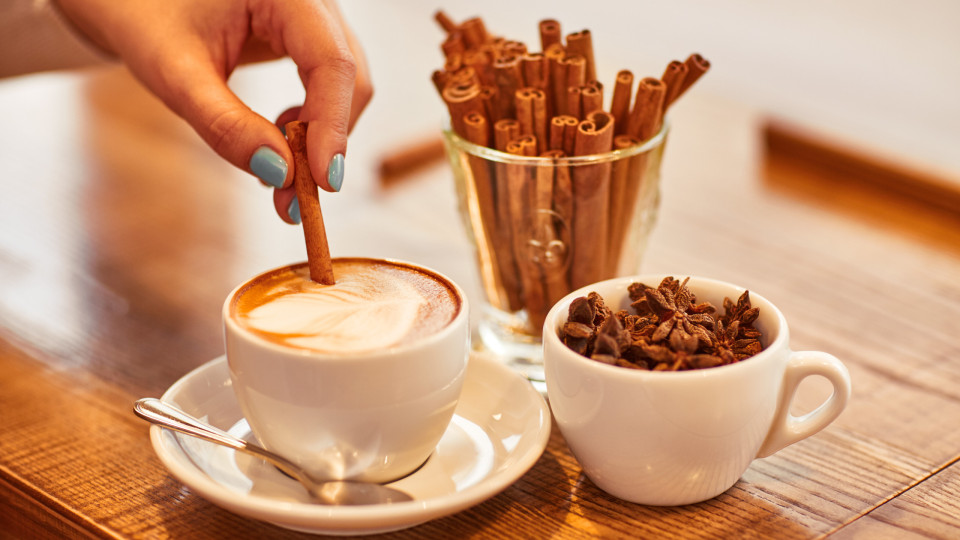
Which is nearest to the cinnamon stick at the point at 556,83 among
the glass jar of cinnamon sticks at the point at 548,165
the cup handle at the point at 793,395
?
the glass jar of cinnamon sticks at the point at 548,165

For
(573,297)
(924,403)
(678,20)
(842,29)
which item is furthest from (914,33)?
(573,297)

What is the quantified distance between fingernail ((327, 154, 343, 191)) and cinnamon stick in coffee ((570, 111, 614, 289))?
210mm

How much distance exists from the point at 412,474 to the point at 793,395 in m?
0.30

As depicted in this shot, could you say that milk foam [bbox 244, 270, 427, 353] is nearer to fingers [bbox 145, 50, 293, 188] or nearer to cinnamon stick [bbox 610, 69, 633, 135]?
fingers [bbox 145, 50, 293, 188]

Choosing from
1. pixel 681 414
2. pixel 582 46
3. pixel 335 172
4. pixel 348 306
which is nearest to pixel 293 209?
pixel 335 172

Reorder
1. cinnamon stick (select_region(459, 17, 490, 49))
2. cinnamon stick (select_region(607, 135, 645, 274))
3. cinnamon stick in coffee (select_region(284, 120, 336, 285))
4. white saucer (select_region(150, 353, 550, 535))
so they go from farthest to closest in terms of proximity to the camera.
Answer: cinnamon stick (select_region(459, 17, 490, 49))
cinnamon stick (select_region(607, 135, 645, 274))
cinnamon stick in coffee (select_region(284, 120, 336, 285))
white saucer (select_region(150, 353, 550, 535))

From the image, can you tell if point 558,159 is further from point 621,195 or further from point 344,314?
point 344,314

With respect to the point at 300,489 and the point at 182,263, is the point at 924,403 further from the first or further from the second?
the point at 182,263

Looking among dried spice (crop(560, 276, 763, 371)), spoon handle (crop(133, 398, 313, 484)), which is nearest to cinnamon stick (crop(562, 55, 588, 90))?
dried spice (crop(560, 276, 763, 371))

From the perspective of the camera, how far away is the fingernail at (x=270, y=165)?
2.68ft

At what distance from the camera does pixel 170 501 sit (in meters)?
0.73

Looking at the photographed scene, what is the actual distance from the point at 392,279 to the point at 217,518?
9.1 inches

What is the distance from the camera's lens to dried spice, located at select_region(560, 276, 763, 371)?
676 mm

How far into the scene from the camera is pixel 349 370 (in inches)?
25.5
